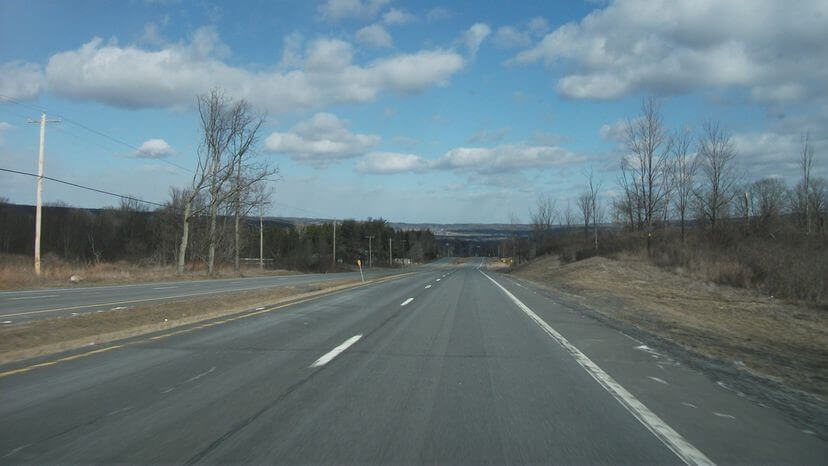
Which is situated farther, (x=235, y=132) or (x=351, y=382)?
(x=235, y=132)

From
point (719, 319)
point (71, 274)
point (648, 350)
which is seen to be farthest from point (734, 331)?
point (71, 274)

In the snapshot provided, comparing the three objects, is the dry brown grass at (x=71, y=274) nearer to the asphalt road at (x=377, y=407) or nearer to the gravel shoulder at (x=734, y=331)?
the asphalt road at (x=377, y=407)

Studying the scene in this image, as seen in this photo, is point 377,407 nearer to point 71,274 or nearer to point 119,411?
point 119,411

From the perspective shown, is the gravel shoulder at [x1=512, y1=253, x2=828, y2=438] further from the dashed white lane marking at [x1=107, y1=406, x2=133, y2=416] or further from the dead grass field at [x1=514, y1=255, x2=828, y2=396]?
the dashed white lane marking at [x1=107, y1=406, x2=133, y2=416]

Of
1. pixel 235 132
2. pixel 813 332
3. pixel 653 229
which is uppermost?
pixel 235 132

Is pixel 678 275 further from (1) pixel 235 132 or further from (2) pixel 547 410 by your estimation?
(1) pixel 235 132

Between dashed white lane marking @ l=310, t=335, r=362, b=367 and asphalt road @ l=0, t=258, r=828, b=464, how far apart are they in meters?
0.04

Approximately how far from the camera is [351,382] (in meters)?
8.17

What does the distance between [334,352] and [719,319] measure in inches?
642

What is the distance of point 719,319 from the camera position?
21500 mm

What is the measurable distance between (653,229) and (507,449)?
53678 mm

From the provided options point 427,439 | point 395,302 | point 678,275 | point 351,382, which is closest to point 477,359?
point 351,382

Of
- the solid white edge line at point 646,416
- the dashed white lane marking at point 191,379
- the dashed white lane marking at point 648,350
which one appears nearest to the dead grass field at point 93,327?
the dashed white lane marking at point 191,379

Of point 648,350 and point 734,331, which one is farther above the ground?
point 648,350
